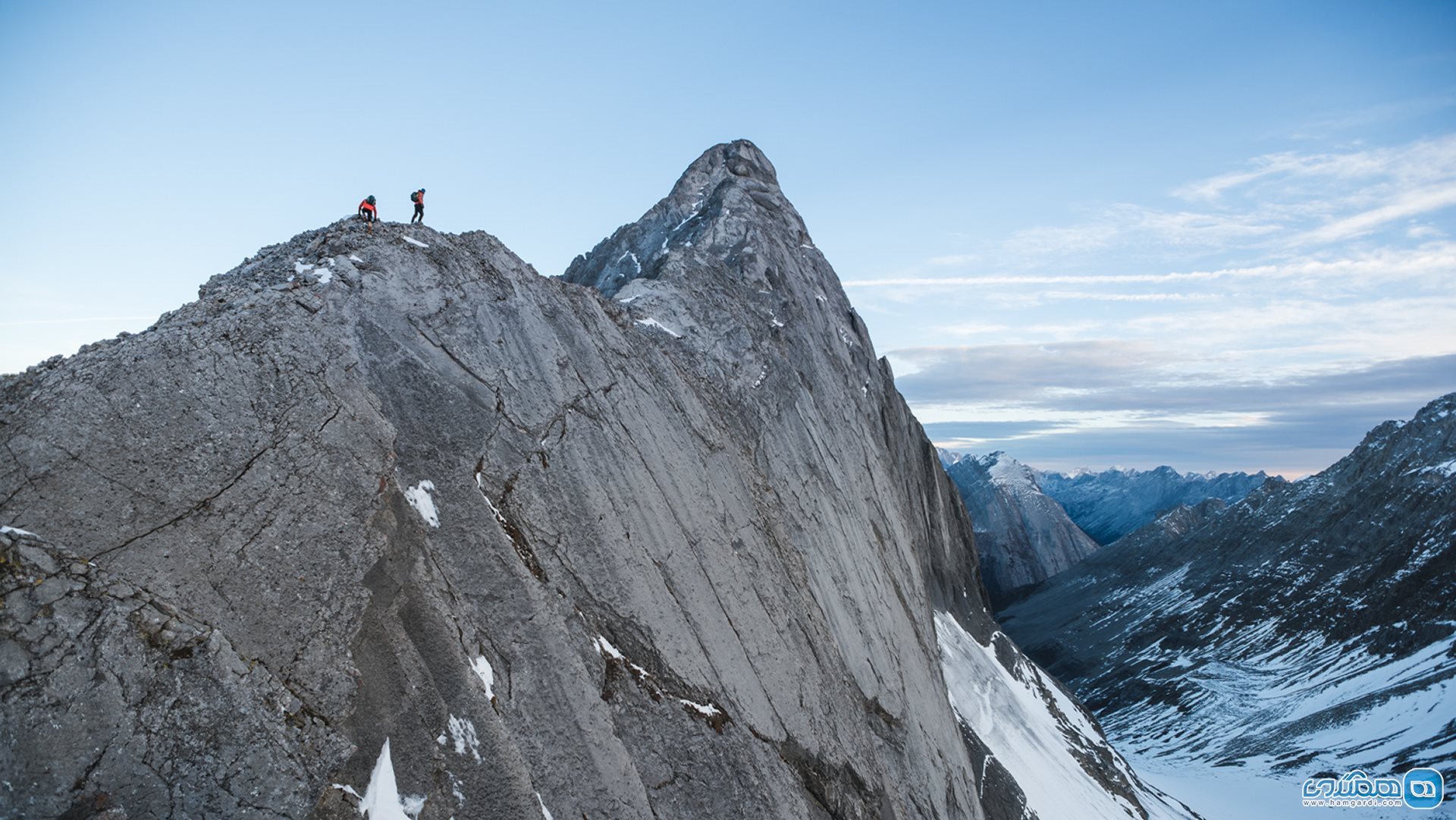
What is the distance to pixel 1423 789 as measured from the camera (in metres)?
77.7

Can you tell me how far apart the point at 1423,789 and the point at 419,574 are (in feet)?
341

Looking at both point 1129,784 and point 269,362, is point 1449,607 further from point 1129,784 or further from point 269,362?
point 269,362

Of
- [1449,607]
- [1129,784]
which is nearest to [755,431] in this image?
[1129,784]

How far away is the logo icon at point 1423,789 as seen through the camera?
75.3 m

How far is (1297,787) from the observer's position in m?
87.4

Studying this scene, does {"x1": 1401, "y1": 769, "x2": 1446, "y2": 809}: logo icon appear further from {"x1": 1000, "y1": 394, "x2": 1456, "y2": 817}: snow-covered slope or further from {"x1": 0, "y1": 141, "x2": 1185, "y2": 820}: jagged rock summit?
{"x1": 0, "y1": 141, "x2": 1185, "y2": 820}: jagged rock summit

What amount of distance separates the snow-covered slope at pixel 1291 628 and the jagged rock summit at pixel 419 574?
287 ft

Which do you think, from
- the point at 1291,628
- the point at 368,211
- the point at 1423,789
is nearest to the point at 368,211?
the point at 368,211

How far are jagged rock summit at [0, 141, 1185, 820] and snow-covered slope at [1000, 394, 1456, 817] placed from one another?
8755cm

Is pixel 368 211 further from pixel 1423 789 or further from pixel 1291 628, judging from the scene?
pixel 1291 628

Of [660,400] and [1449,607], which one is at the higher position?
[660,400]

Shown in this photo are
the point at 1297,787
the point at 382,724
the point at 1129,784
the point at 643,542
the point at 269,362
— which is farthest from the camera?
the point at 1297,787

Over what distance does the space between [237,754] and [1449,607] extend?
15574 cm

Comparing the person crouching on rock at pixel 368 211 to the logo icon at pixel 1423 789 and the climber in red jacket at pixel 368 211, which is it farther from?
the logo icon at pixel 1423 789
